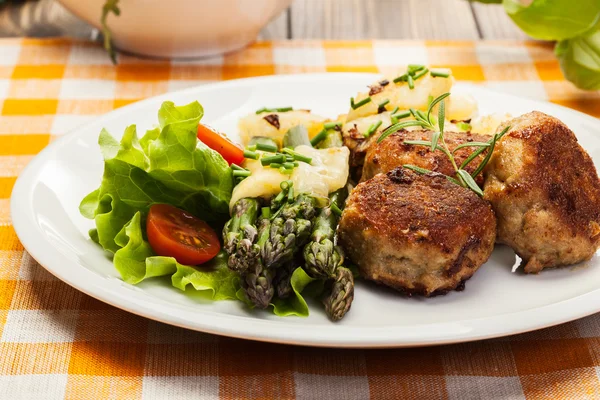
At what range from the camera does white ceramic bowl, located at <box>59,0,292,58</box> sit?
486 cm

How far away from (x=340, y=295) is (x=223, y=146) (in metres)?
0.98

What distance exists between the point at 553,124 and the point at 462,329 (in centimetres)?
100

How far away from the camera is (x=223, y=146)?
11.0 feet

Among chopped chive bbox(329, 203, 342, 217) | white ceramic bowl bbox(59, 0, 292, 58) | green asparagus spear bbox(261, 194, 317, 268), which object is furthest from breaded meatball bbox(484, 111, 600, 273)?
white ceramic bowl bbox(59, 0, 292, 58)

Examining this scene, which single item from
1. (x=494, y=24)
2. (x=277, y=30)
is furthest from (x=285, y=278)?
(x=494, y=24)

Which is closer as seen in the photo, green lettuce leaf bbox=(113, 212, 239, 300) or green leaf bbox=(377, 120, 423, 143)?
green lettuce leaf bbox=(113, 212, 239, 300)

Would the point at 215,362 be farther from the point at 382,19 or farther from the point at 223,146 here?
the point at 382,19

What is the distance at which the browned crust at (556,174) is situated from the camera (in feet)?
9.50

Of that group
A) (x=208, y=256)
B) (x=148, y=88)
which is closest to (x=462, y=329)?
(x=208, y=256)

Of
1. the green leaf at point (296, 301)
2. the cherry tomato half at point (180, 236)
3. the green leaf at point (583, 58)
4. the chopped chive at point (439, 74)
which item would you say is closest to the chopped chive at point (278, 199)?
the cherry tomato half at point (180, 236)

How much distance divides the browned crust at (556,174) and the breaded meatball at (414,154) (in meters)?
0.17

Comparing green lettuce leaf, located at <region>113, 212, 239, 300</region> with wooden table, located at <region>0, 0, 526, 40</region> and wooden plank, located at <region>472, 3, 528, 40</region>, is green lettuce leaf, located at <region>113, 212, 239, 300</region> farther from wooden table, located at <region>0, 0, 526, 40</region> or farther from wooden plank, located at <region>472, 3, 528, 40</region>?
wooden plank, located at <region>472, 3, 528, 40</region>

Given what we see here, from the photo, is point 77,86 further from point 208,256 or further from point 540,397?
point 540,397

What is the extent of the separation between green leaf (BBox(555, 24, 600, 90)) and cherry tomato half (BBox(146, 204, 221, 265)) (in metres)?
2.73
